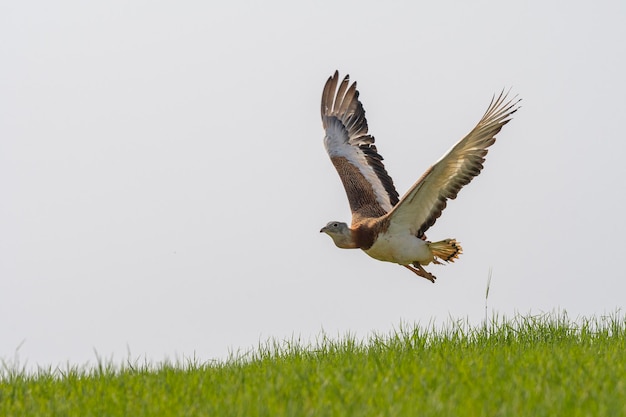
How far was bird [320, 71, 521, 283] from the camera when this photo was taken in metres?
8.91

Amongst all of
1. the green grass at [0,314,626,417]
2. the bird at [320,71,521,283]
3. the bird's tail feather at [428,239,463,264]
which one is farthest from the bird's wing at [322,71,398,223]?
the green grass at [0,314,626,417]

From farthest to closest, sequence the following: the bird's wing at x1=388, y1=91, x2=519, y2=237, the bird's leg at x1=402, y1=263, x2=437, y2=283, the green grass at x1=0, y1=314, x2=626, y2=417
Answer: the bird's leg at x1=402, y1=263, x2=437, y2=283, the bird's wing at x1=388, y1=91, x2=519, y2=237, the green grass at x1=0, y1=314, x2=626, y2=417

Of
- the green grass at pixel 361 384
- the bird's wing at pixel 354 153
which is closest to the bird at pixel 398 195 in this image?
the bird's wing at pixel 354 153

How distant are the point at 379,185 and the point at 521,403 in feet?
20.3

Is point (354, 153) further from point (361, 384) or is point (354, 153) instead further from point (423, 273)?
point (361, 384)

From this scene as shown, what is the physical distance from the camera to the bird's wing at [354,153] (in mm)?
10781

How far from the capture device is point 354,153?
11.7m

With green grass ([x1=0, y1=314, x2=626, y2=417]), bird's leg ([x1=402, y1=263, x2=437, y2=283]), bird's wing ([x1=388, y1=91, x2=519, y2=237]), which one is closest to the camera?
green grass ([x1=0, y1=314, x2=626, y2=417])

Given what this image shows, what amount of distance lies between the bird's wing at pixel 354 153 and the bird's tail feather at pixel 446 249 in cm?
89

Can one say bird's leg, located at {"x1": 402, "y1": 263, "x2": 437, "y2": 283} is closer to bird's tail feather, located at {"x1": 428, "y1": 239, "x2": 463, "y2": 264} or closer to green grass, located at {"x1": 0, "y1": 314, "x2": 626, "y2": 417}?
bird's tail feather, located at {"x1": 428, "y1": 239, "x2": 463, "y2": 264}

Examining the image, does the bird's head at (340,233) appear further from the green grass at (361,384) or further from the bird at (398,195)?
the green grass at (361,384)

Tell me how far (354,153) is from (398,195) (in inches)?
35.5

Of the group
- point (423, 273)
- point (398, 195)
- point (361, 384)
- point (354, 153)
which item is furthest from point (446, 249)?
point (361, 384)

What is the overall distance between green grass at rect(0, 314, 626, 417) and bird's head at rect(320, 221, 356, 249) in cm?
184
